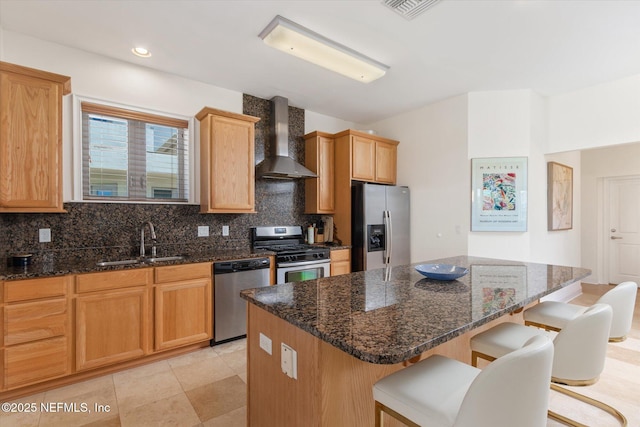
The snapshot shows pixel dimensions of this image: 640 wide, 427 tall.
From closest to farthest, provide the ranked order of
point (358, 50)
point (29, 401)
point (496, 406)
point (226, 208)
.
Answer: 1. point (496, 406)
2. point (29, 401)
3. point (358, 50)
4. point (226, 208)

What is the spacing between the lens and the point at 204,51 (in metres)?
2.80

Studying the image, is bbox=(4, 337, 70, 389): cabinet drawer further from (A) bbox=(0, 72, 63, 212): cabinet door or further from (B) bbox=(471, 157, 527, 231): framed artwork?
(B) bbox=(471, 157, 527, 231): framed artwork

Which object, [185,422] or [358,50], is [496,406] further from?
[358,50]

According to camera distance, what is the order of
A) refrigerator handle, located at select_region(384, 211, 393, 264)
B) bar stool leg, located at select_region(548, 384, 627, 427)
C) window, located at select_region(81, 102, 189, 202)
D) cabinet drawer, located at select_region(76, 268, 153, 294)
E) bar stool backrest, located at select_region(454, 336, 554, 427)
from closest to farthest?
bar stool backrest, located at select_region(454, 336, 554, 427), bar stool leg, located at select_region(548, 384, 627, 427), cabinet drawer, located at select_region(76, 268, 153, 294), window, located at select_region(81, 102, 189, 202), refrigerator handle, located at select_region(384, 211, 393, 264)

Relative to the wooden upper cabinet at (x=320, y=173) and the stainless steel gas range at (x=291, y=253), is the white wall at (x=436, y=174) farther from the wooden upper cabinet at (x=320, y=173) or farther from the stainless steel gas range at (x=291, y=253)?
the stainless steel gas range at (x=291, y=253)

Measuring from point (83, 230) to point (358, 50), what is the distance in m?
→ 2.97

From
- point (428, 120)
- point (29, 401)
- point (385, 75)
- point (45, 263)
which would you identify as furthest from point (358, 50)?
point (29, 401)

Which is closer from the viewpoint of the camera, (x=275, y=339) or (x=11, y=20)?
(x=275, y=339)

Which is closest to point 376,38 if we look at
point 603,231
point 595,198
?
point 595,198

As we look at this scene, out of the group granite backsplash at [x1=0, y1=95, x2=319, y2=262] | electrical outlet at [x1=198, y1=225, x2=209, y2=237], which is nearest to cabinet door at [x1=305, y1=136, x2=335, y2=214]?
granite backsplash at [x1=0, y1=95, x2=319, y2=262]

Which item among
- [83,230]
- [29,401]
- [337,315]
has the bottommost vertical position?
[29,401]

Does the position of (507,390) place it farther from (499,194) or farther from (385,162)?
(385,162)

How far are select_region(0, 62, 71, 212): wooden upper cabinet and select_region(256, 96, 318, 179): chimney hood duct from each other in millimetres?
1897

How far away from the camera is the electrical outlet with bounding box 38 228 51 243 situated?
2.60 m
